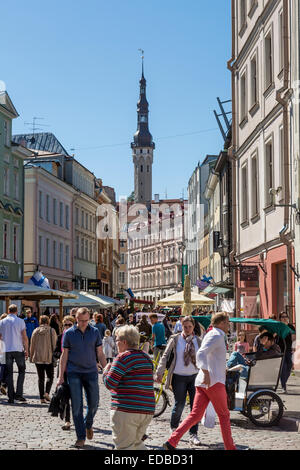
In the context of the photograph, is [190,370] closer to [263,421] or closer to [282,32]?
[263,421]

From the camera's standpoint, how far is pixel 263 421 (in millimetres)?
11977

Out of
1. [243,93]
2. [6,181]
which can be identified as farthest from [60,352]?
[6,181]

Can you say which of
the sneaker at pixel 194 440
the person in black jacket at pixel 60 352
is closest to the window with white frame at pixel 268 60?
the person in black jacket at pixel 60 352

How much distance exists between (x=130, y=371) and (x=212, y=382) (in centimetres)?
204

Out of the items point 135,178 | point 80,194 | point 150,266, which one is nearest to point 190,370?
point 80,194

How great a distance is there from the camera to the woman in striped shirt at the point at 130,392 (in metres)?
7.36

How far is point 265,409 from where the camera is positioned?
1205 cm

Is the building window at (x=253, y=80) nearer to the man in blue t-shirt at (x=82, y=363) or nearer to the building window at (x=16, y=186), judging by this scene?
the man in blue t-shirt at (x=82, y=363)

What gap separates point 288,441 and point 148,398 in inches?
140

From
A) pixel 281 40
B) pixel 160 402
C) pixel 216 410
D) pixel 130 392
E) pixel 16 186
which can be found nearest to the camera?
pixel 130 392

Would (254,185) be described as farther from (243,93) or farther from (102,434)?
(102,434)

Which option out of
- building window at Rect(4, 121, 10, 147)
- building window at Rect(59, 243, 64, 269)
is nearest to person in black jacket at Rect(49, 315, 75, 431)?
building window at Rect(4, 121, 10, 147)

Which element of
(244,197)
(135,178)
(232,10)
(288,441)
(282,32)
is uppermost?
(135,178)

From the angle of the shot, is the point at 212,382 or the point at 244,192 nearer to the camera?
the point at 212,382
